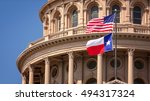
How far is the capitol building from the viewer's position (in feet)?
252

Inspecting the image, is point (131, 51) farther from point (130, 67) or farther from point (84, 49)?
point (84, 49)

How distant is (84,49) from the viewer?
77125mm

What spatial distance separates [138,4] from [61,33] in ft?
25.8

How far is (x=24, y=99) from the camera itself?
36625 mm

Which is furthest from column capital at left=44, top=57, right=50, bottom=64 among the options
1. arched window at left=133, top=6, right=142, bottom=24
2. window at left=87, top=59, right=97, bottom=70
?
arched window at left=133, top=6, right=142, bottom=24

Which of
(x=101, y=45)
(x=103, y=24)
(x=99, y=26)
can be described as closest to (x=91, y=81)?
(x=99, y=26)

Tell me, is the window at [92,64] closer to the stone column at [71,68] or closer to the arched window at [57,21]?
the stone column at [71,68]

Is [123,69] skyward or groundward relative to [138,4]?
groundward

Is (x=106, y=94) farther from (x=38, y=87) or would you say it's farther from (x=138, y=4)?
(x=138, y=4)

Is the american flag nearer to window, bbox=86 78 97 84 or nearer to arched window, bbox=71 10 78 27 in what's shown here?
window, bbox=86 78 97 84

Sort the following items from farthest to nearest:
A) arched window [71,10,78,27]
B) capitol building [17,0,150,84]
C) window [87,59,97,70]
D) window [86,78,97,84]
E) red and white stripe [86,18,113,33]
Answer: arched window [71,10,78,27] → window [87,59,97,70] → window [86,78,97,84] → capitol building [17,0,150,84] → red and white stripe [86,18,113,33]

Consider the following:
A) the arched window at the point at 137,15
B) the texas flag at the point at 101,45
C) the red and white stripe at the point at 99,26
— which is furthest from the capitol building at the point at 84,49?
the texas flag at the point at 101,45

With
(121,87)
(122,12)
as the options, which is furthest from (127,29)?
(121,87)

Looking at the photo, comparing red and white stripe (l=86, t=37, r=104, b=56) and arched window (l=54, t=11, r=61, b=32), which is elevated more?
arched window (l=54, t=11, r=61, b=32)
